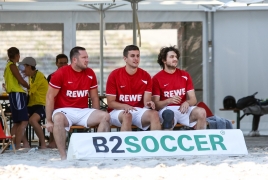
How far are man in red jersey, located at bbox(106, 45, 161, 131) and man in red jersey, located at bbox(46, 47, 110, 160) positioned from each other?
19 cm

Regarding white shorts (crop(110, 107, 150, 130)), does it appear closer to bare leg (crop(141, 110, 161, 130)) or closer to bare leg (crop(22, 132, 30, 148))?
bare leg (crop(141, 110, 161, 130))

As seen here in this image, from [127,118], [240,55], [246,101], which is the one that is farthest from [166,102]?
[240,55]

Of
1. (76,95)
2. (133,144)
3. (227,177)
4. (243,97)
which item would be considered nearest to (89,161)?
(133,144)

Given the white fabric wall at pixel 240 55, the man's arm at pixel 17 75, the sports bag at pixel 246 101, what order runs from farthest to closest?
1. the white fabric wall at pixel 240 55
2. the sports bag at pixel 246 101
3. the man's arm at pixel 17 75

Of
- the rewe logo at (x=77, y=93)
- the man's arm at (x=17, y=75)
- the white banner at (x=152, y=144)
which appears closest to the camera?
the white banner at (x=152, y=144)

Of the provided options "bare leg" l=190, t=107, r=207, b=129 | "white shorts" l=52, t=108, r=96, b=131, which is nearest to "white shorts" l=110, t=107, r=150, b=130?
"white shorts" l=52, t=108, r=96, b=131

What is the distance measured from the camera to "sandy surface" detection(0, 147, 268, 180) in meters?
5.40

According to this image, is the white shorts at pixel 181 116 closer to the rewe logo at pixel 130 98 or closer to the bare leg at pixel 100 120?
the rewe logo at pixel 130 98

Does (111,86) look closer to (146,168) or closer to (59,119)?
(59,119)

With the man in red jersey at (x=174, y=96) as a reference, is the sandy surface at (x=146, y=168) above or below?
below

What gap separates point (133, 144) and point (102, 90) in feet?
14.8

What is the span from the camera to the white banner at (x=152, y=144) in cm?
663

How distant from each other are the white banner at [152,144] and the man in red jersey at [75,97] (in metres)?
0.36

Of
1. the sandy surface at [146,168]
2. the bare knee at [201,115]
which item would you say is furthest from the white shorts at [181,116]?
the sandy surface at [146,168]
